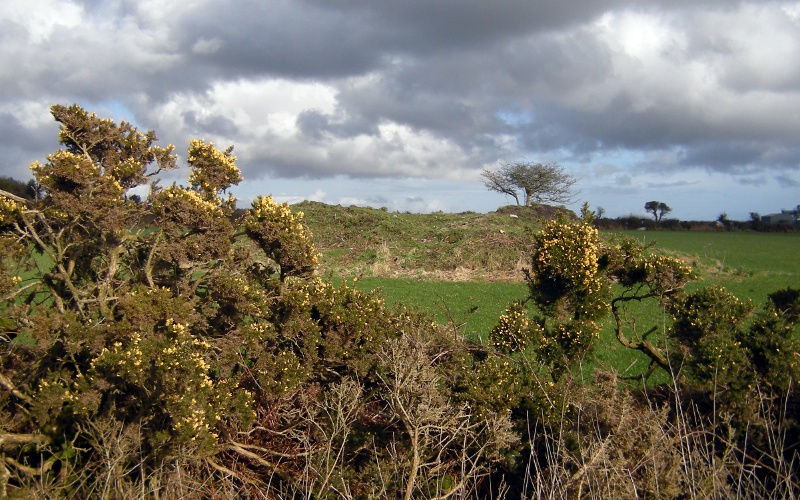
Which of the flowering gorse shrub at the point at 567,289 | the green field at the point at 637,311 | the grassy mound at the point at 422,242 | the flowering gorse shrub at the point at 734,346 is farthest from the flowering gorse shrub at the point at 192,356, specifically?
the grassy mound at the point at 422,242

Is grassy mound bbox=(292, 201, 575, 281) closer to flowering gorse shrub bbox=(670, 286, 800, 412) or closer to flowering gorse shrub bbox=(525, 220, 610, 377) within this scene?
flowering gorse shrub bbox=(525, 220, 610, 377)

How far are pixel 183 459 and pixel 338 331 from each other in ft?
5.88

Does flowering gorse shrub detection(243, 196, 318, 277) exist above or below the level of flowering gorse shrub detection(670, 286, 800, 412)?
above

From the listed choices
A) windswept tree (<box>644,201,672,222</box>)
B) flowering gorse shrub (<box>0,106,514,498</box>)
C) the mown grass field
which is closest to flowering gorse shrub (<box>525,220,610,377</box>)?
flowering gorse shrub (<box>0,106,514,498</box>)

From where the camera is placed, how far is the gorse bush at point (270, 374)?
488cm

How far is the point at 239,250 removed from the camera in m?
6.26

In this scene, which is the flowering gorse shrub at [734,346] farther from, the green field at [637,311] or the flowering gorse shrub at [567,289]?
the flowering gorse shrub at [567,289]

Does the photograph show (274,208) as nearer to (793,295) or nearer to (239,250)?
(239,250)

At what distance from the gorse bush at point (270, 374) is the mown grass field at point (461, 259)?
762 centimetres

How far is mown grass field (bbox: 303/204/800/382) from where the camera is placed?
20.0m

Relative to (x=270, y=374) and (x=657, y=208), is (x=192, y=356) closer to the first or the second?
(x=270, y=374)

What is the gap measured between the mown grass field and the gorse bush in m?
7.62

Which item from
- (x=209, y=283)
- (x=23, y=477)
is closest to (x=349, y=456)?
(x=209, y=283)

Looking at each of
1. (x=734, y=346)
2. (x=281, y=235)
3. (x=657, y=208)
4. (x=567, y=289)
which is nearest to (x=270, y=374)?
(x=281, y=235)
